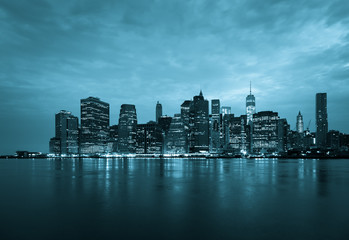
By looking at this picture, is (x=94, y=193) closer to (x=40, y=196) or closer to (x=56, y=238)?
(x=40, y=196)

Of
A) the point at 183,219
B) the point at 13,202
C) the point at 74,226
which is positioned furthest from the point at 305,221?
the point at 13,202

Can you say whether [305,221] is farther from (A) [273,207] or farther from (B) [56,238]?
(B) [56,238]

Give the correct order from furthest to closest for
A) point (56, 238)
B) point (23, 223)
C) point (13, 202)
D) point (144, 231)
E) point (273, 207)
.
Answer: point (13, 202) → point (273, 207) → point (23, 223) → point (144, 231) → point (56, 238)

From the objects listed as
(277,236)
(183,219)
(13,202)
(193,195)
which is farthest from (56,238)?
(193,195)

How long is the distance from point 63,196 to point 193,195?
17.2 m

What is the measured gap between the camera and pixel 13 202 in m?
32.5

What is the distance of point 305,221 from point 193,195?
16090mm

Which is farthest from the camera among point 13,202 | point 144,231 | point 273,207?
point 13,202

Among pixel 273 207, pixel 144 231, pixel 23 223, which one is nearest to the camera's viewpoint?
pixel 144 231

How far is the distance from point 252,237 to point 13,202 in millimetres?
28161

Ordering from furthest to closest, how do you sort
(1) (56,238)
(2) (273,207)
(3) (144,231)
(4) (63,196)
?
1. (4) (63,196)
2. (2) (273,207)
3. (3) (144,231)
4. (1) (56,238)

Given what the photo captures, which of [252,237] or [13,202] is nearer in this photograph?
[252,237]

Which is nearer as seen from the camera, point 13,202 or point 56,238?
point 56,238

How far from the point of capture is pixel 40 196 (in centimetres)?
3662
